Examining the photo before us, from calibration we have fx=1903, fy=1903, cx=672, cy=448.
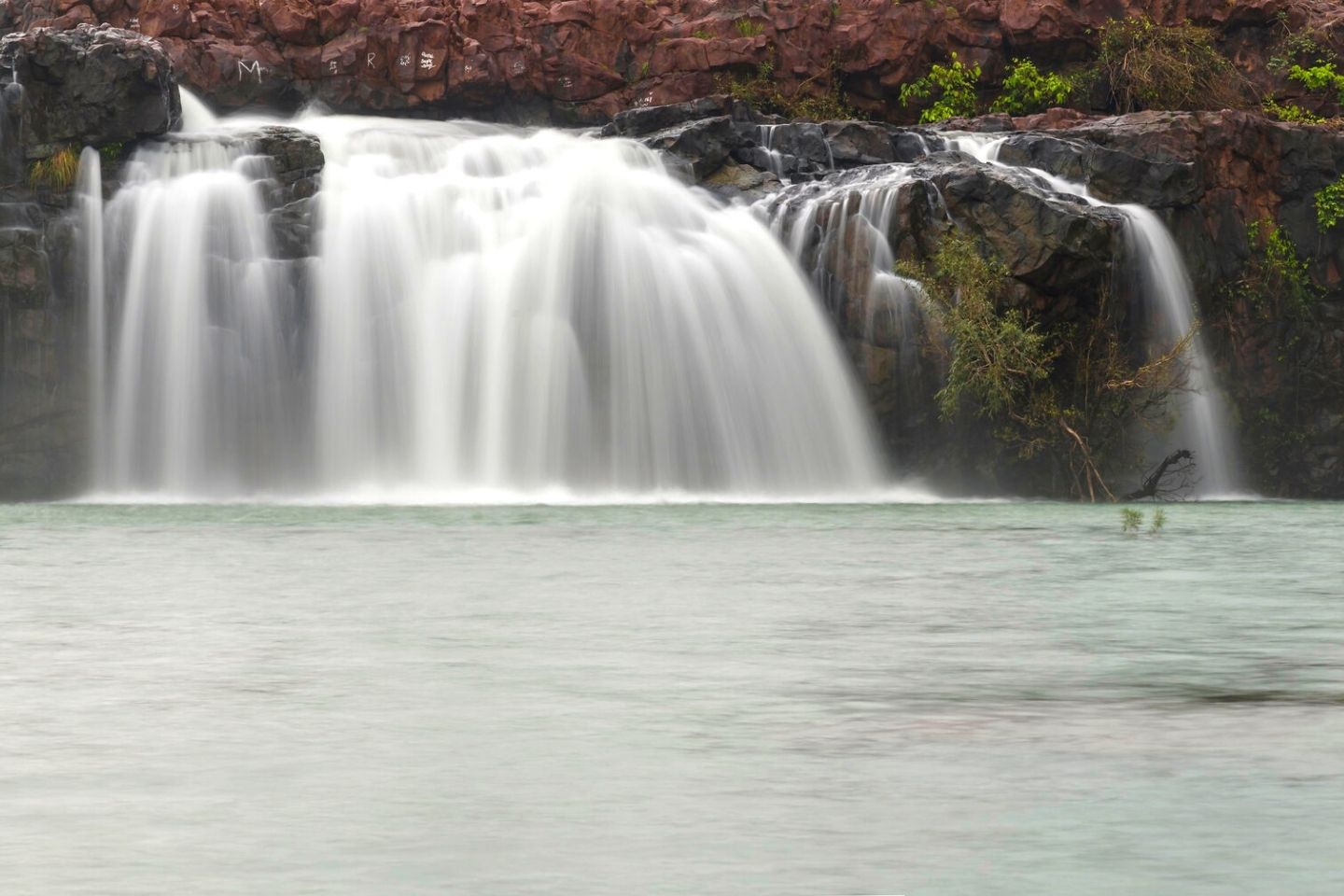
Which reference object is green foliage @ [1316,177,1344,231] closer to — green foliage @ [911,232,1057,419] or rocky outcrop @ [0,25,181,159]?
green foliage @ [911,232,1057,419]

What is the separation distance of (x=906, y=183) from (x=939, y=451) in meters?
3.93

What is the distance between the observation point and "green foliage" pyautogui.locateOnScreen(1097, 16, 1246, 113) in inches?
1403

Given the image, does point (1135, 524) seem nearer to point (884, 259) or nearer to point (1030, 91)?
point (884, 259)

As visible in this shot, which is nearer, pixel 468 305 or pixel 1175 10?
pixel 468 305

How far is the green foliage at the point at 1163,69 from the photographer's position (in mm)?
35625

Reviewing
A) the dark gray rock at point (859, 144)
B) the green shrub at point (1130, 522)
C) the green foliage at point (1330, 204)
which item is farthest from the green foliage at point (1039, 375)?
the green shrub at point (1130, 522)

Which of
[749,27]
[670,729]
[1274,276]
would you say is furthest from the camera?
[749,27]

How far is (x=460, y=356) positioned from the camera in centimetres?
2586

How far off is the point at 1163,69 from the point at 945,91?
13.4 ft

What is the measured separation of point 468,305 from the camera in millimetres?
26156

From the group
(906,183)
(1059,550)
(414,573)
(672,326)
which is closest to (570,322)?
(672,326)

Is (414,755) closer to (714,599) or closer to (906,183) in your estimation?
(714,599)

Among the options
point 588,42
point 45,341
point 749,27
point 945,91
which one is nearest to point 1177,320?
point 945,91

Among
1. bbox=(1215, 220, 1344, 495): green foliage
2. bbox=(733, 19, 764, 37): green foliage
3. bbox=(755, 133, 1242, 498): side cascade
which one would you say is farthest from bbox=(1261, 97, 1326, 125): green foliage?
bbox=(733, 19, 764, 37): green foliage
